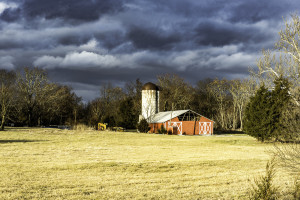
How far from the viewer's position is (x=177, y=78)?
227 ft

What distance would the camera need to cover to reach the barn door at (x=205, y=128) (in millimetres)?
50219

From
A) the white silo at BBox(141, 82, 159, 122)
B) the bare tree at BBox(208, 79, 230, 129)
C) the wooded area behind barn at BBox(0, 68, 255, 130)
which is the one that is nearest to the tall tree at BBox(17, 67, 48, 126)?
the wooded area behind barn at BBox(0, 68, 255, 130)

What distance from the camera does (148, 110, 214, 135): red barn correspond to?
47.8 metres

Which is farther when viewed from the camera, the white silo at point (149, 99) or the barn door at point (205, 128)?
the white silo at point (149, 99)

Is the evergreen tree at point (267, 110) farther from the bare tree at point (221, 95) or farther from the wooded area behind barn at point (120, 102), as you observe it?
the bare tree at point (221, 95)

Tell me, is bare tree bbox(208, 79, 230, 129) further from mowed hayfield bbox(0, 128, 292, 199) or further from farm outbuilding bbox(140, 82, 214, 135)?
mowed hayfield bbox(0, 128, 292, 199)

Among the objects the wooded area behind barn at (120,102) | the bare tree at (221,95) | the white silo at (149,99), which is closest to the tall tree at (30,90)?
the wooded area behind barn at (120,102)

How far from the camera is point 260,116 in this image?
1130 inches

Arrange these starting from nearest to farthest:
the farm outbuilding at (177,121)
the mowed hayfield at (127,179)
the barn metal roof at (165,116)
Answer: the mowed hayfield at (127,179) < the farm outbuilding at (177,121) < the barn metal roof at (165,116)

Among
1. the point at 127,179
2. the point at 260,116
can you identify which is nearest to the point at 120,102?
the point at 260,116

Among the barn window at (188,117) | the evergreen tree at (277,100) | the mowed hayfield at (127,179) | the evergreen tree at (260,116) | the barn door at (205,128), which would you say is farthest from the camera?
the barn door at (205,128)

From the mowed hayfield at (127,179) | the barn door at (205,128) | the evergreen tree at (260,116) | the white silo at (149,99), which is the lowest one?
the mowed hayfield at (127,179)

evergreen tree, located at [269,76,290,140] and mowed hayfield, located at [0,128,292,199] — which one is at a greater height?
evergreen tree, located at [269,76,290,140]

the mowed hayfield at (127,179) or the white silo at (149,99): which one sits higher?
the white silo at (149,99)
